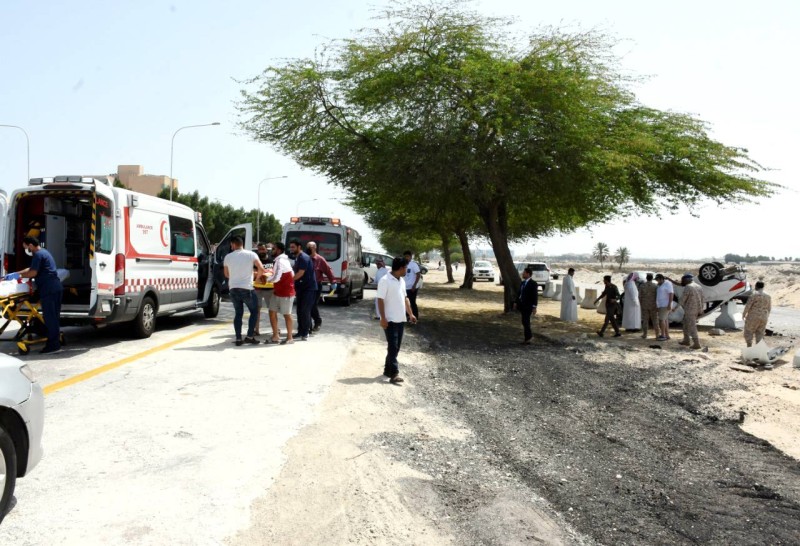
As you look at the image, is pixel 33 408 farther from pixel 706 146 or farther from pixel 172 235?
pixel 706 146

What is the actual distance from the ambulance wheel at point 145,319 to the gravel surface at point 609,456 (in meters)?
4.85

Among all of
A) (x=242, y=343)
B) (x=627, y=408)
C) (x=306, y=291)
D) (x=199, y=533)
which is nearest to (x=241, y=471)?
(x=199, y=533)

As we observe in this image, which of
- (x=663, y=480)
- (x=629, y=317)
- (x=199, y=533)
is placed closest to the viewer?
(x=199, y=533)

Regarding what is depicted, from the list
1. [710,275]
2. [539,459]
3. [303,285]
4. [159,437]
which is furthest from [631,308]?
[159,437]

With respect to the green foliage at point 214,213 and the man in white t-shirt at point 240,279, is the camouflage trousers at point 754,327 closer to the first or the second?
the man in white t-shirt at point 240,279

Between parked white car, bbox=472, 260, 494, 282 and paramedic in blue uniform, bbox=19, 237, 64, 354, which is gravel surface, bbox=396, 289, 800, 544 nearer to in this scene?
paramedic in blue uniform, bbox=19, 237, 64, 354

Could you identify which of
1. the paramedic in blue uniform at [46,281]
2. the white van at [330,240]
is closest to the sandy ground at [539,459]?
the paramedic in blue uniform at [46,281]

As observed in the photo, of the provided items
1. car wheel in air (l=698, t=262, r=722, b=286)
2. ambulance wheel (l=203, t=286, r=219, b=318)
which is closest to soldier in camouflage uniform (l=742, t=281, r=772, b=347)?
car wheel in air (l=698, t=262, r=722, b=286)

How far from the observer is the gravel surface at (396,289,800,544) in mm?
4848

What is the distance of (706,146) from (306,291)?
14.1 m

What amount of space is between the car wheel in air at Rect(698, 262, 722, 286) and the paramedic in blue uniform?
17.1 metres

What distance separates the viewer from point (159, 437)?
5891mm

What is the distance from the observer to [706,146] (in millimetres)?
20188

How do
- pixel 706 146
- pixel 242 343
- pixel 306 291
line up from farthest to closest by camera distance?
pixel 706 146 → pixel 306 291 → pixel 242 343
